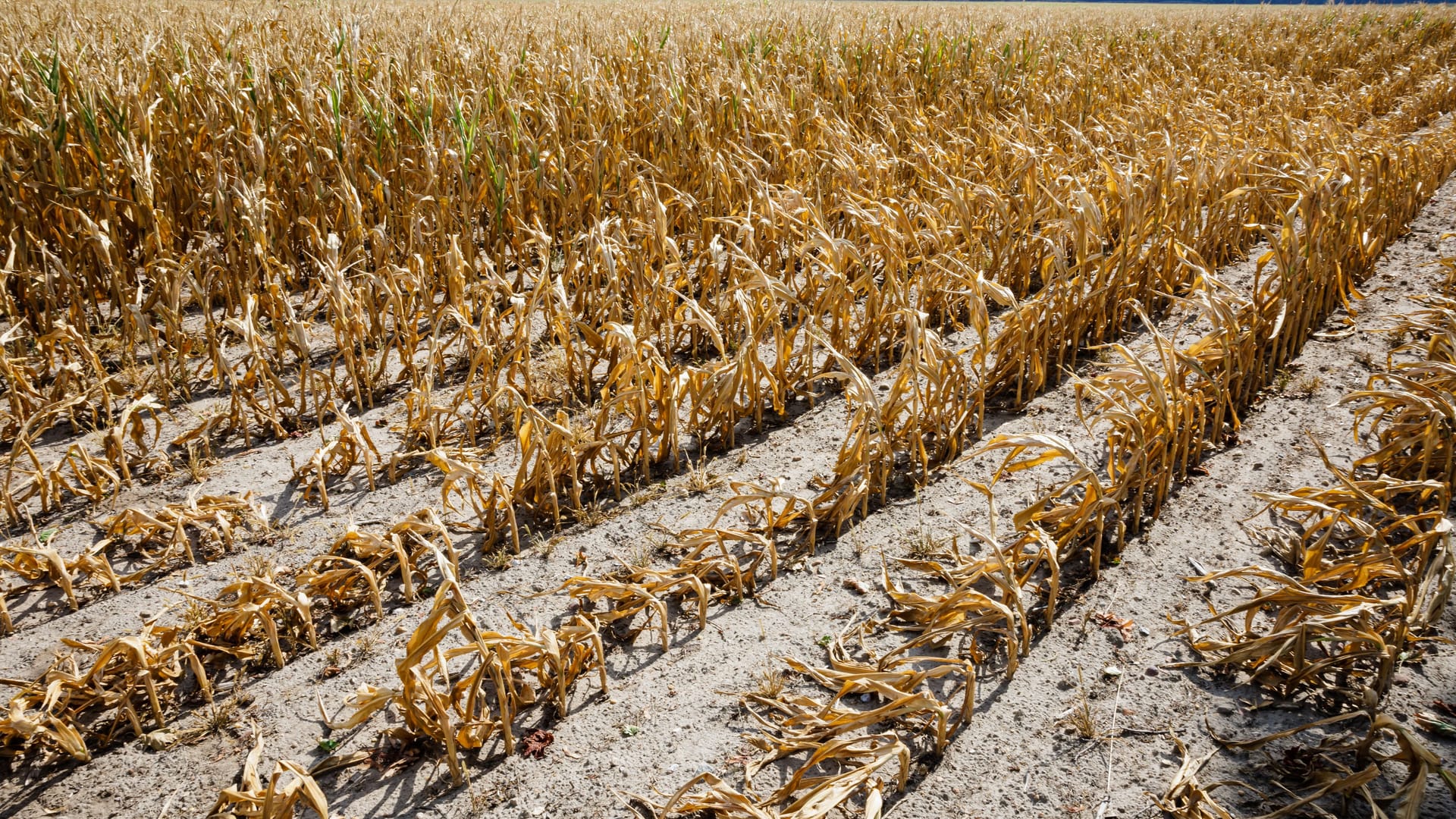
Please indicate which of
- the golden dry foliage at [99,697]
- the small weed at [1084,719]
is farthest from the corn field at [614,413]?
the small weed at [1084,719]

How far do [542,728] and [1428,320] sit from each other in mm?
4019

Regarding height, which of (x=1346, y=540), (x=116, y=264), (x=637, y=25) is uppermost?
(x=637, y=25)

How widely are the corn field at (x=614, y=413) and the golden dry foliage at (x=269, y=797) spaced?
0.04 feet

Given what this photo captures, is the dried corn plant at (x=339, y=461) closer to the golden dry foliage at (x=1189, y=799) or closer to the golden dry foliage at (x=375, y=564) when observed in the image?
the golden dry foliage at (x=375, y=564)

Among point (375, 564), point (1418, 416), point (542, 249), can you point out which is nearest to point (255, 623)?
point (375, 564)

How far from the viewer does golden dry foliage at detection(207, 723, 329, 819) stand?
1704 millimetres

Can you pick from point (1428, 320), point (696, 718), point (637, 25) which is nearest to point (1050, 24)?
point (637, 25)

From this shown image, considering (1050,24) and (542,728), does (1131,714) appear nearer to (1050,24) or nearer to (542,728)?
(542,728)

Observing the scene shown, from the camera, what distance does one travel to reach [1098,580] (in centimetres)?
253

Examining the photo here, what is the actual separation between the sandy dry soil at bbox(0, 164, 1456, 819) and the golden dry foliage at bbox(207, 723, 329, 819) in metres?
0.11

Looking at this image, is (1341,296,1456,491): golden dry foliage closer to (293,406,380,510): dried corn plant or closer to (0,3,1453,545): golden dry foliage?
(0,3,1453,545): golden dry foliage

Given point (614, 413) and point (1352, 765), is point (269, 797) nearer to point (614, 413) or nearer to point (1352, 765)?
point (614, 413)

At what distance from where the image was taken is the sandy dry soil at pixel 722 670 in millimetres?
1892

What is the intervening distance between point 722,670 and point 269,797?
1023mm
